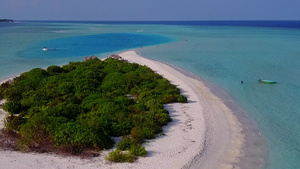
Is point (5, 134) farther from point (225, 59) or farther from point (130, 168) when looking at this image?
point (225, 59)

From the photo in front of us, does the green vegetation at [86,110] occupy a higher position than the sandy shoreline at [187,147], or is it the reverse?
the green vegetation at [86,110]

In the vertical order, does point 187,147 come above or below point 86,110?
below

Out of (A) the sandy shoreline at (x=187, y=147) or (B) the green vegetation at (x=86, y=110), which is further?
(B) the green vegetation at (x=86, y=110)

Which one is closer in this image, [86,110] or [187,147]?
[187,147]

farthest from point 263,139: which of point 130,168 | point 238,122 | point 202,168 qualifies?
point 130,168
